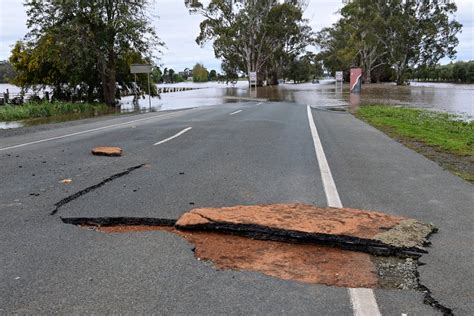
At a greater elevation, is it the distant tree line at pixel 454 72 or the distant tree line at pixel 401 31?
the distant tree line at pixel 401 31

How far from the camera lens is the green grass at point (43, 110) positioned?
2311cm

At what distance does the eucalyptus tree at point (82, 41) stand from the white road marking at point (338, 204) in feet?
64.0

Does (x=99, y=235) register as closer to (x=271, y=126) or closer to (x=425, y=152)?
(x=425, y=152)

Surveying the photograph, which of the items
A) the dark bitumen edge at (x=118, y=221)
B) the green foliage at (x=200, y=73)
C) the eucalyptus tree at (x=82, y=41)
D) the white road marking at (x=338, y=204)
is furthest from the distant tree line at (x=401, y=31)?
the green foliage at (x=200, y=73)

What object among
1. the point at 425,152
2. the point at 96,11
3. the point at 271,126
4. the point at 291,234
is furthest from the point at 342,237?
the point at 96,11

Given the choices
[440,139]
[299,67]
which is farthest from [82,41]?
[299,67]

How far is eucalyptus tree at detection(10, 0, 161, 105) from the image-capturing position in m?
28.0

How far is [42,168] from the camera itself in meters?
8.16

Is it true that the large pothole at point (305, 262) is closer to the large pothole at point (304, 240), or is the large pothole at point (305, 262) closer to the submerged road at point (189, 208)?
the large pothole at point (304, 240)

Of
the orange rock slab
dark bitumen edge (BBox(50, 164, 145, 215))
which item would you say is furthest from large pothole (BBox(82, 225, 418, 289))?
dark bitumen edge (BBox(50, 164, 145, 215))

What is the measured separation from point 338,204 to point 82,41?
25.3m

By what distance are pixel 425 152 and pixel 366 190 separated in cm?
440

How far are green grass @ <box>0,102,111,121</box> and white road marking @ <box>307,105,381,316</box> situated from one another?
16.2 meters

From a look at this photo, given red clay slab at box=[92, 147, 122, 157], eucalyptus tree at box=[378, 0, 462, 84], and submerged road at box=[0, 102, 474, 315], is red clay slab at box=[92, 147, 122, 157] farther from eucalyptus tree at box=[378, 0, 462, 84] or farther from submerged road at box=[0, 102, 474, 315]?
eucalyptus tree at box=[378, 0, 462, 84]
